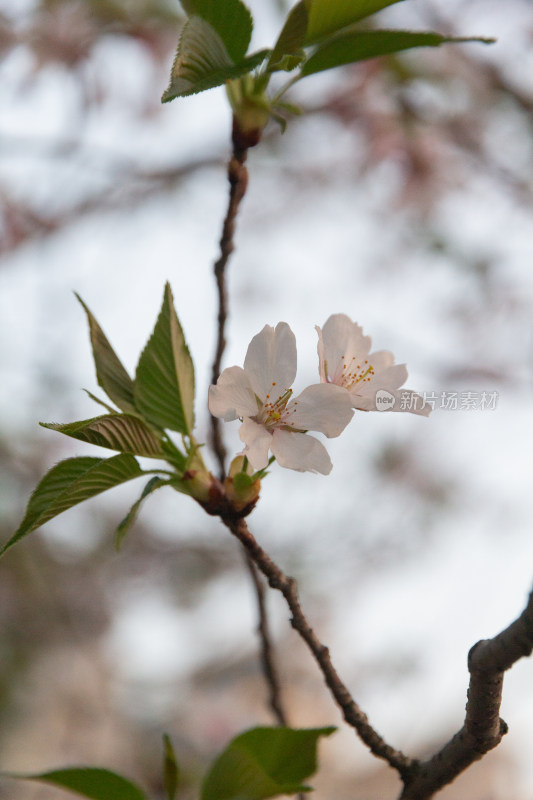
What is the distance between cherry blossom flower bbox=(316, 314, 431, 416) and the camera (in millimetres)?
568

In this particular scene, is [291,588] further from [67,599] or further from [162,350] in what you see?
[67,599]

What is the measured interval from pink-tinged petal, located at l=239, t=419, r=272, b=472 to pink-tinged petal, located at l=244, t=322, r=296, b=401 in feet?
0.11

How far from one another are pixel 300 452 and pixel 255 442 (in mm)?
41

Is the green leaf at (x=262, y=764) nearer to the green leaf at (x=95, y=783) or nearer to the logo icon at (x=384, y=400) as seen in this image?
the green leaf at (x=95, y=783)

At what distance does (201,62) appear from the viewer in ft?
1.74

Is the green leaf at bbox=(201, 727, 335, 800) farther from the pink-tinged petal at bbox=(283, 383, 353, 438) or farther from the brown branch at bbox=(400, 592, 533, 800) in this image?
the pink-tinged petal at bbox=(283, 383, 353, 438)

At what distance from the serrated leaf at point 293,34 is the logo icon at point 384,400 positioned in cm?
29

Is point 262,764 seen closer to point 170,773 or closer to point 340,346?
point 170,773

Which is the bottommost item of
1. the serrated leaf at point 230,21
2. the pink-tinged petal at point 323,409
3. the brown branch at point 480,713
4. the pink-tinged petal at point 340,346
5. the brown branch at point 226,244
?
the brown branch at point 480,713

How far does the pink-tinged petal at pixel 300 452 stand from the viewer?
0.51 m

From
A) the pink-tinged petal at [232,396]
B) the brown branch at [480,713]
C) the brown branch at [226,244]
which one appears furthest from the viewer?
the brown branch at [226,244]

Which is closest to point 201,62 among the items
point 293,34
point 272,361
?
point 293,34

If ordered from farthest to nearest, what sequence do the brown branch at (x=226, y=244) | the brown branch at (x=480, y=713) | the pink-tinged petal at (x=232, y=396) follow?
1. the brown branch at (x=226, y=244)
2. the pink-tinged petal at (x=232, y=396)
3. the brown branch at (x=480, y=713)

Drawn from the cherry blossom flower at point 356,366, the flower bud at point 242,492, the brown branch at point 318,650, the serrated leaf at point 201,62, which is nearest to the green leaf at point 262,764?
the brown branch at point 318,650
